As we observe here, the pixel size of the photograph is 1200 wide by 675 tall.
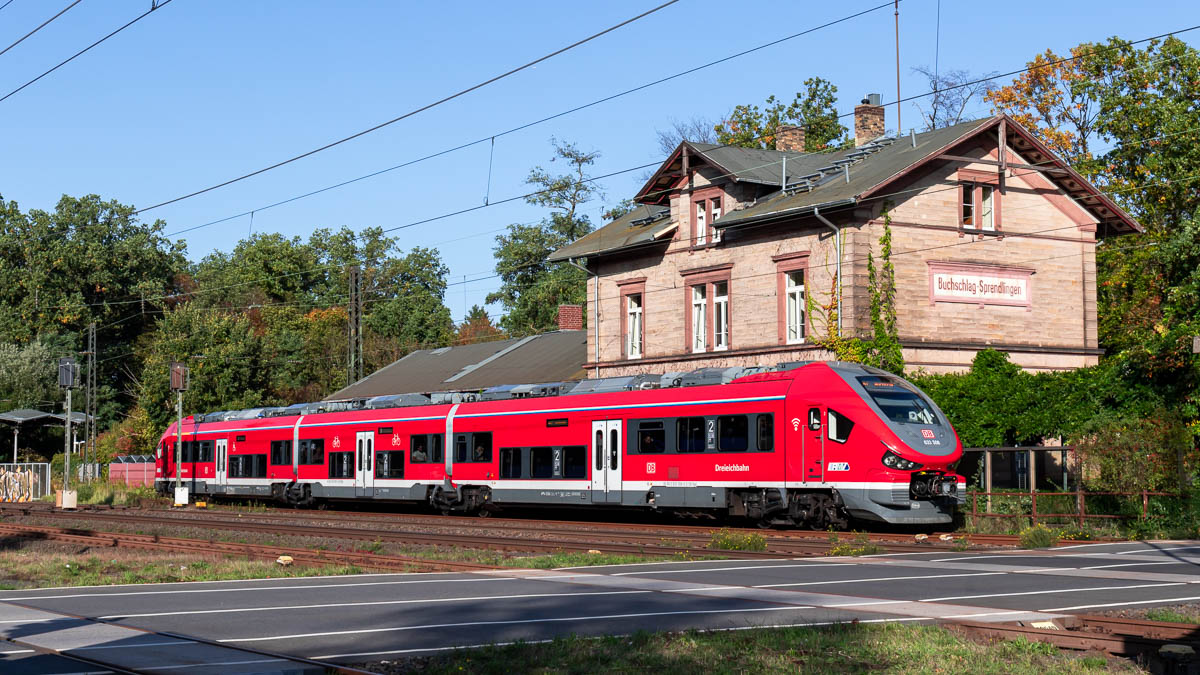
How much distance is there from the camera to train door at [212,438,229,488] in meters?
49.2

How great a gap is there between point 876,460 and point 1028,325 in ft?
53.3

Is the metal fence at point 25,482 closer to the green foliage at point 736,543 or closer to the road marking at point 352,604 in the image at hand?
the green foliage at point 736,543

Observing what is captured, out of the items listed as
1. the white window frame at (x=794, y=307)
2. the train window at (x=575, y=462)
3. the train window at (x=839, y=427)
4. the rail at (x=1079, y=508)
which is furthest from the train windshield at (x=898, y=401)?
the white window frame at (x=794, y=307)

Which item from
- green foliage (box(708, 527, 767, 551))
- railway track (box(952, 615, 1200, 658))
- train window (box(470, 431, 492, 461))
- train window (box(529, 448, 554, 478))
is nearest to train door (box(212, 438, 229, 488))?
train window (box(470, 431, 492, 461))

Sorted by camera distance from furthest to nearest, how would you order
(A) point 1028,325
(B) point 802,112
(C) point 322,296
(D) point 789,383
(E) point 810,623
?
1. (C) point 322,296
2. (B) point 802,112
3. (A) point 1028,325
4. (D) point 789,383
5. (E) point 810,623

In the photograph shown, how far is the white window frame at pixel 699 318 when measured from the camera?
1654 inches

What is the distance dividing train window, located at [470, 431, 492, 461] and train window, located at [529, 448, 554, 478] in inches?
68.8

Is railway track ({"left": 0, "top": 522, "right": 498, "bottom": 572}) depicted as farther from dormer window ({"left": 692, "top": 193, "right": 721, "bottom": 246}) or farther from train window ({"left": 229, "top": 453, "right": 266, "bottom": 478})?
dormer window ({"left": 692, "top": 193, "right": 721, "bottom": 246})

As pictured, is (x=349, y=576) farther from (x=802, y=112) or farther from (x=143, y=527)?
(x=802, y=112)

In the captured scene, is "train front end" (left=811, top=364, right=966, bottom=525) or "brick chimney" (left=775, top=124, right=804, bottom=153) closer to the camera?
"train front end" (left=811, top=364, right=966, bottom=525)

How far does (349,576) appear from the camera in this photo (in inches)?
732

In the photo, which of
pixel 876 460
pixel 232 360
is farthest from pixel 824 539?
pixel 232 360

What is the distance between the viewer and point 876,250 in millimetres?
38031

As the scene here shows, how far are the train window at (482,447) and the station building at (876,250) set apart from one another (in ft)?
27.9
